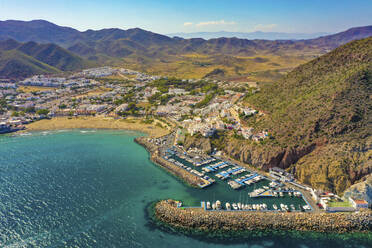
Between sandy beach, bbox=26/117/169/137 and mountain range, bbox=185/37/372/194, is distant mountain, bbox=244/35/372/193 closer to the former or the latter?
mountain range, bbox=185/37/372/194

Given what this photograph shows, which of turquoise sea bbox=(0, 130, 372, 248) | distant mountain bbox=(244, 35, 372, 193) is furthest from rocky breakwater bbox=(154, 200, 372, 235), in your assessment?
distant mountain bbox=(244, 35, 372, 193)

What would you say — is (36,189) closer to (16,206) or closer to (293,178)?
(16,206)

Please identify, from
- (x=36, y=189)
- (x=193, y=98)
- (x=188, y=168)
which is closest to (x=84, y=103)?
(x=193, y=98)

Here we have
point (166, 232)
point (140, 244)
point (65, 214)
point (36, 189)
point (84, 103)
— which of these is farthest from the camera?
point (84, 103)

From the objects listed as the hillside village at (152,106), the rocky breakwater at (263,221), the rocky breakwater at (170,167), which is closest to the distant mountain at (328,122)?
the hillside village at (152,106)

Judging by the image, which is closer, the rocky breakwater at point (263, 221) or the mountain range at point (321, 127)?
the rocky breakwater at point (263, 221)

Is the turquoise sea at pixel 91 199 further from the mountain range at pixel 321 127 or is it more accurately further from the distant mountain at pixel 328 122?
the distant mountain at pixel 328 122

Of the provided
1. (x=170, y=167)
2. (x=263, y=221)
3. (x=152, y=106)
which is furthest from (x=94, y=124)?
(x=263, y=221)
